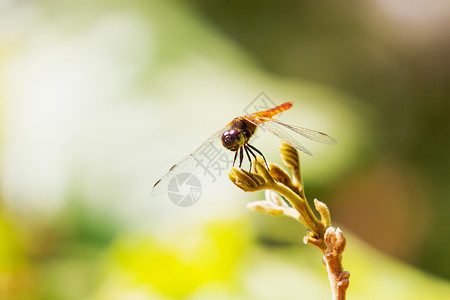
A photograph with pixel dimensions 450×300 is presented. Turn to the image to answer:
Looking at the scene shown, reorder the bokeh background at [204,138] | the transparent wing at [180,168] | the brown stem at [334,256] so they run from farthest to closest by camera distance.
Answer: the bokeh background at [204,138]
the transparent wing at [180,168]
the brown stem at [334,256]

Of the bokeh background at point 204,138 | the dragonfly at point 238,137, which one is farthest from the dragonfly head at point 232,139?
the bokeh background at point 204,138

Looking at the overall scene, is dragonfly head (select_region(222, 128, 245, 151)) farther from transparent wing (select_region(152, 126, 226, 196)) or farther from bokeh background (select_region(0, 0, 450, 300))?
bokeh background (select_region(0, 0, 450, 300))

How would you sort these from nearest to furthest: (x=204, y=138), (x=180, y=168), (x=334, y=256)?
(x=334, y=256) < (x=180, y=168) < (x=204, y=138)

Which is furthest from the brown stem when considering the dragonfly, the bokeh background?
the bokeh background

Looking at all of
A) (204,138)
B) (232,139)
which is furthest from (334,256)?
(204,138)

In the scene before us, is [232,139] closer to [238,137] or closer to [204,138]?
[238,137]

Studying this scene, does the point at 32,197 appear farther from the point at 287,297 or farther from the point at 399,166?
the point at 399,166

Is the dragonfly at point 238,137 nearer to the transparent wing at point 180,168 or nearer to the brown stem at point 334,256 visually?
the transparent wing at point 180,168
